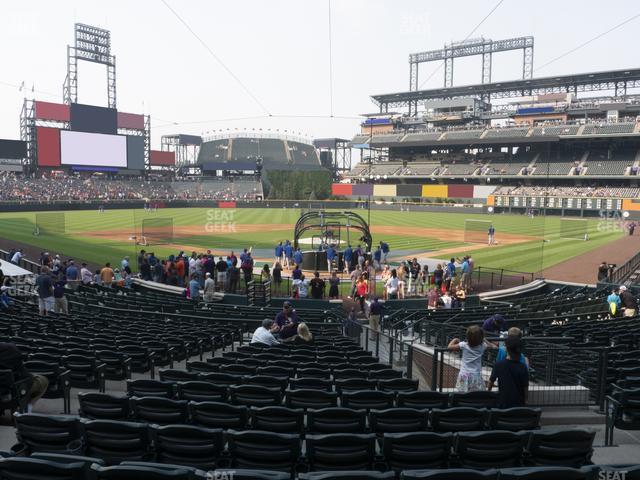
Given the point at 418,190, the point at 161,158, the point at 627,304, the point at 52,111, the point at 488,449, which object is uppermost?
the point at 52,111

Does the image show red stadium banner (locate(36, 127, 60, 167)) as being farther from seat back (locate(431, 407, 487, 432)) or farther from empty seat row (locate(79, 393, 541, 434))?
seat back (locate(431, 407, 487, 432))

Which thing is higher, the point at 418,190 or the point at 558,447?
the point at 418,190

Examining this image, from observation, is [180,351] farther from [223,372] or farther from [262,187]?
[262,187]

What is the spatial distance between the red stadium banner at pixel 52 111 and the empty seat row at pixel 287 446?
9480 cm

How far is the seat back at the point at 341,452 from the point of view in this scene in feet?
14.8

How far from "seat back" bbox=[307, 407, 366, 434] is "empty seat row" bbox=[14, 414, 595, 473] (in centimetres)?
45

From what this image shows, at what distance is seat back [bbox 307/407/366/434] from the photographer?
17.2 feet

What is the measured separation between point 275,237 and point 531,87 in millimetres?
68899

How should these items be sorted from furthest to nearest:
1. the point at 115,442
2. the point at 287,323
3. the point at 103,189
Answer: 1. the point at 103,189
2. the point at 287,323
3. the point at 115,442

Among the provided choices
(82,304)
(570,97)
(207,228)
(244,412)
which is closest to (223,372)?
(244,412)

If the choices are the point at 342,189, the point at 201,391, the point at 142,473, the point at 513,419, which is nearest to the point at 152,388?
the point at 201,391

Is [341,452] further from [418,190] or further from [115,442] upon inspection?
[418,190]

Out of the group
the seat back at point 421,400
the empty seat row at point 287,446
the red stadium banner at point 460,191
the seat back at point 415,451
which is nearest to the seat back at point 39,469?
the empty seat row at point 287,446

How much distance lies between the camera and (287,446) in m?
4.48
